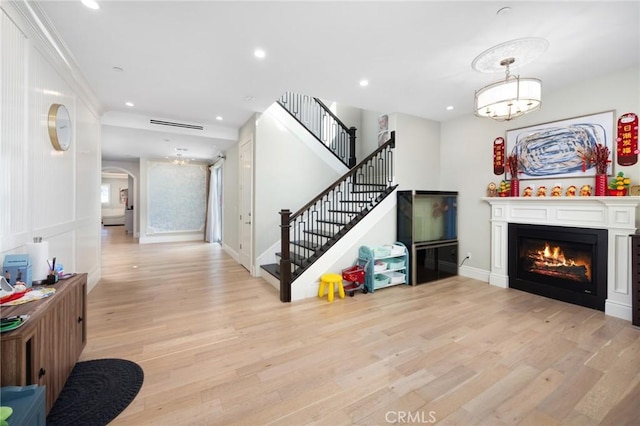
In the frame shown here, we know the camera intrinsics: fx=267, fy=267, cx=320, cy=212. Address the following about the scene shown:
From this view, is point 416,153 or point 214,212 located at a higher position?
point 416,153

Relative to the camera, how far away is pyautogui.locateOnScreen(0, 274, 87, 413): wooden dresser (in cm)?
133

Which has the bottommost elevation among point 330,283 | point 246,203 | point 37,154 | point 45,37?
point 330,283

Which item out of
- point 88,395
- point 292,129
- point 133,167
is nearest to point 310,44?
point 292,129

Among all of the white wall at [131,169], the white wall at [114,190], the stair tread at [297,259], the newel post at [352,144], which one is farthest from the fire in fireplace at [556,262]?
the white wall at [114,190]

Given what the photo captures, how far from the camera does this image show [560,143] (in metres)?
3.72

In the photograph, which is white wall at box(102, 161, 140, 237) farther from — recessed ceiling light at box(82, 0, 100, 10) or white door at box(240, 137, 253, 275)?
recessed ceiling light at box(82, 0, 100, 10)

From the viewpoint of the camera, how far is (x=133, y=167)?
9.45 meters

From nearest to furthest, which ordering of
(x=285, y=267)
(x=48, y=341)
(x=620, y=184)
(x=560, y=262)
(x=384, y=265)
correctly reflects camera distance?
(x=48, y=341) < (x=620, y=184) < (x=285, y=267) < (x=560, y=262) < (x=384, y=265)

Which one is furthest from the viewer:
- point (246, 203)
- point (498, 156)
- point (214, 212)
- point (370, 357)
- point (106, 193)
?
point (106, 193)

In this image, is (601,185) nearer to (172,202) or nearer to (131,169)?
(172,202)

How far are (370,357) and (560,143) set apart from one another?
12.8 ft

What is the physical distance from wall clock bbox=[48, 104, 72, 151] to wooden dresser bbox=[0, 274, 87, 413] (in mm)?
1506

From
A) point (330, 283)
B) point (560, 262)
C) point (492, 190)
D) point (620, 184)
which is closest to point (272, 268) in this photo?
point (330, 283)

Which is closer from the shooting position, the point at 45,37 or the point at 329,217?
the point at 45,37
